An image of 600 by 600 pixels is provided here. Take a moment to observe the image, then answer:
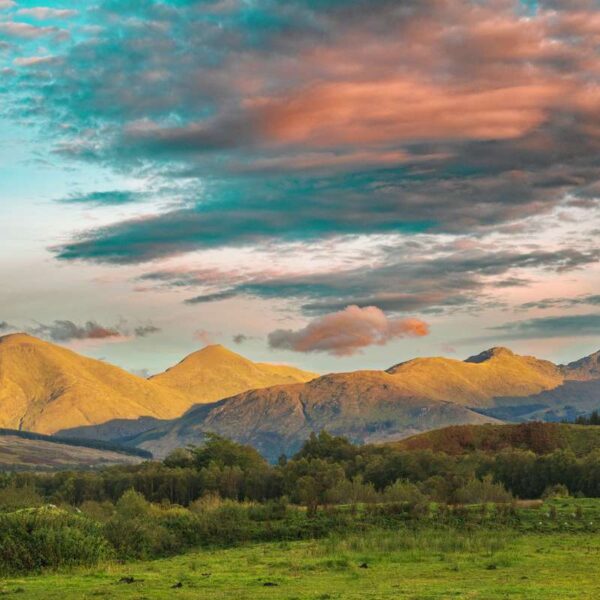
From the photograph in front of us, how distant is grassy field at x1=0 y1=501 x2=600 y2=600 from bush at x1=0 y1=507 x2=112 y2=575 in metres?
2.48

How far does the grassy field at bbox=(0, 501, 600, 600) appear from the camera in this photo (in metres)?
43.9

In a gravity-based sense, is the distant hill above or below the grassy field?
below

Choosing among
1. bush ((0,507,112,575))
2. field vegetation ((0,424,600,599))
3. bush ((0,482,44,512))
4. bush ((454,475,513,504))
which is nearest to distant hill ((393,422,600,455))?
field vegetation ((0,424,600,599))

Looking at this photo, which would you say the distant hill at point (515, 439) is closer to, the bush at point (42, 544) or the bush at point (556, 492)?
the bush at point (556, 492)

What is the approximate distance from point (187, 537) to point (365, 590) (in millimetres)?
39324

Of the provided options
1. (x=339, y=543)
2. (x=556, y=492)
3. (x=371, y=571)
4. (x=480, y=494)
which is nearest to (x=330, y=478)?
(x=480, y=494)

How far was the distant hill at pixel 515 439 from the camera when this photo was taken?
604 feet

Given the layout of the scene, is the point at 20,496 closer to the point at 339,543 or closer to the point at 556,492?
the point at 556,492

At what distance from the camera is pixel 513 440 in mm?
190000

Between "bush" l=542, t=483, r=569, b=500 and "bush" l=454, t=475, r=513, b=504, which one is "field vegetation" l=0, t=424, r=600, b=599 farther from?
"bush" l=542, t=483, r=569, b=500

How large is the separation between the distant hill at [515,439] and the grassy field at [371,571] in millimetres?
110246

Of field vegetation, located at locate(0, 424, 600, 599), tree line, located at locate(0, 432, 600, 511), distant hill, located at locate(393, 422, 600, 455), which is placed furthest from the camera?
distant hill, located at locate(393, 422, 600, 455)

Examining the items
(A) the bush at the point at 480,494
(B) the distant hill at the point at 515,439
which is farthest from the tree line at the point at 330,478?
(B) the distant hill at the point at 515,439

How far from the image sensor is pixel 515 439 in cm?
19012
